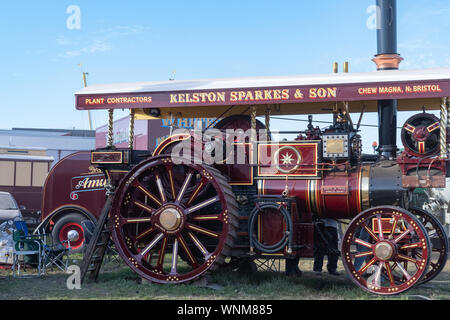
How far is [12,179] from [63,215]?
434 cm

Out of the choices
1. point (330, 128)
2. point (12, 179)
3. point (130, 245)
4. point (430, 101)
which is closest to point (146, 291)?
point (130, 245)

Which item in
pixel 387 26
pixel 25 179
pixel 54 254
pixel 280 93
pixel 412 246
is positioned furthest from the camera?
pixel 25 179

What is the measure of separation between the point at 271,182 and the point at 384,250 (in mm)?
1662

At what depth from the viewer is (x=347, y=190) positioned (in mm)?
7059

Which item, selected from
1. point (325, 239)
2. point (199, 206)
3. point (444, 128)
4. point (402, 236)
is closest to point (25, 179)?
point (199, 206)

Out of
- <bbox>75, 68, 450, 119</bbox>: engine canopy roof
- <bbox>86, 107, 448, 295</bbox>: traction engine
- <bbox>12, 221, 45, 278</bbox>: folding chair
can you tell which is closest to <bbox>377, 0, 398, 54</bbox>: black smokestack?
<bbox>75, 68, 450, 119</bbox>: engine canopy roof

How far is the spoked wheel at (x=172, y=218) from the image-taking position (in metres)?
7.02

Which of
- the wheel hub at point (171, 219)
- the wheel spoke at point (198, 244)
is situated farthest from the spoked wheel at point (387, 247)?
the wheel hub at point (171, 219)

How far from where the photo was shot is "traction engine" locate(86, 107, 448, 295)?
6695mm

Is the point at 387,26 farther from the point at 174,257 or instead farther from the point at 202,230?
the point at 174,257

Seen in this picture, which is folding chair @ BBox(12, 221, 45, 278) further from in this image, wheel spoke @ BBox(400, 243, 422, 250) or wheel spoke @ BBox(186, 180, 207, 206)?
wheel spoke @ BBox(400, 243, 422, 250)

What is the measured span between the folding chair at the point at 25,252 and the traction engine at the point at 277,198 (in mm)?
1669

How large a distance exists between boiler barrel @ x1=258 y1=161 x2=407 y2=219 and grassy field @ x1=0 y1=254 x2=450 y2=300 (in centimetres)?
100

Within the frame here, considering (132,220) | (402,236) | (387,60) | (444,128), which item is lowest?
(402,236)
